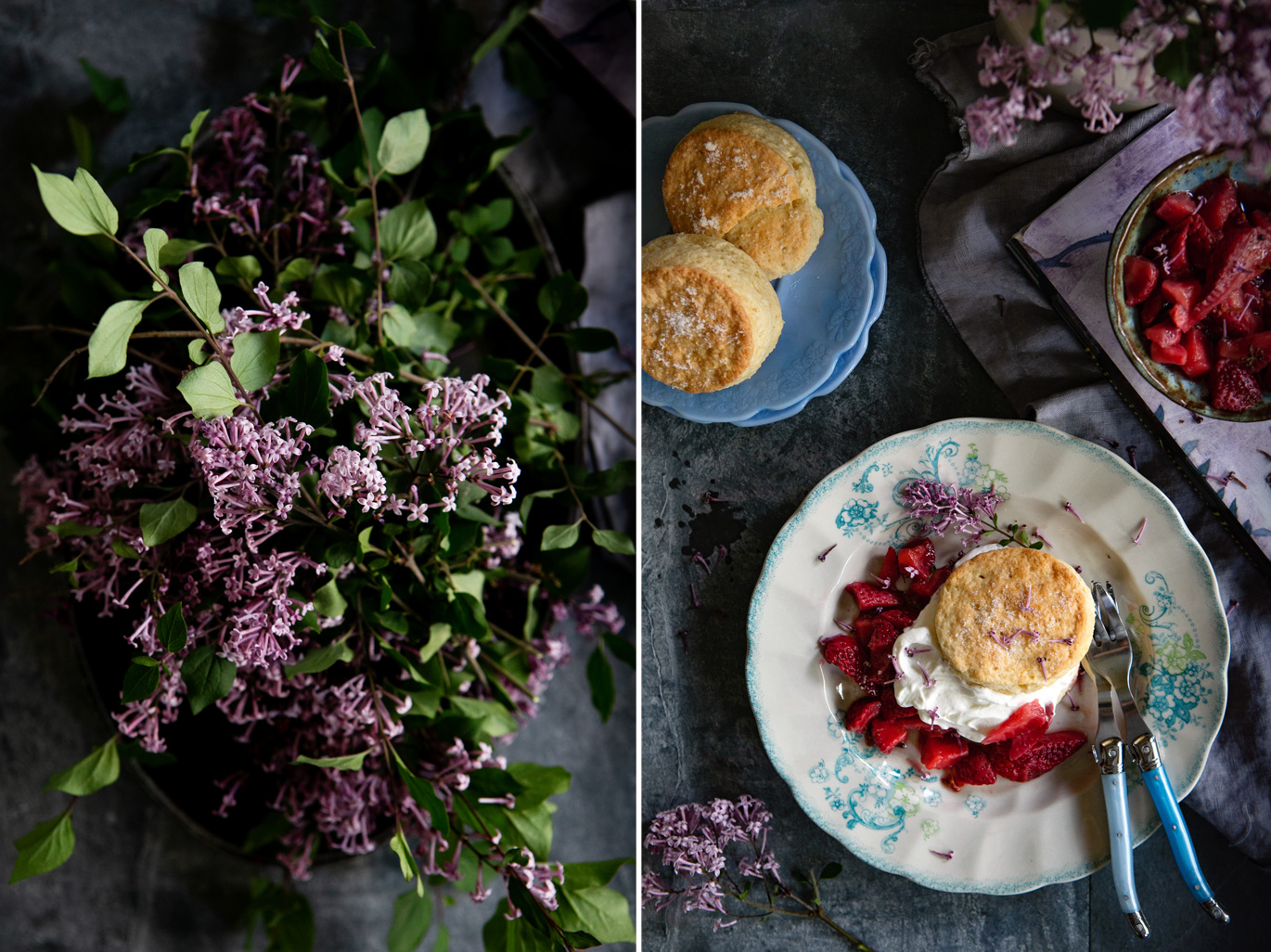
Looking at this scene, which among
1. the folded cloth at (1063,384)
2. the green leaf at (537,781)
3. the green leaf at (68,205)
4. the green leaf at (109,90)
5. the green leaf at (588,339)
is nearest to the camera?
the green leaf at (68,205)

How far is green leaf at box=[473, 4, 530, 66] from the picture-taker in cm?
80

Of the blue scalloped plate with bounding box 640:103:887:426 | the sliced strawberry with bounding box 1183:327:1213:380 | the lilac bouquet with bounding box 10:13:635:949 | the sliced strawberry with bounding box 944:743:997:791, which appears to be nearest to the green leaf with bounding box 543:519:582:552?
→ the lilac bouquet with bounding box 10:13:635:949

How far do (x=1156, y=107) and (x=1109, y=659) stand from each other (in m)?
0.36

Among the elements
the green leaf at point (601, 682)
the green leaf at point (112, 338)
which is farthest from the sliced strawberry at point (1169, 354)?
the green leaf at point (112, 338)

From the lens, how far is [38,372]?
879mm

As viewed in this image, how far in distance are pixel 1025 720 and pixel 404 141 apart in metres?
0.64

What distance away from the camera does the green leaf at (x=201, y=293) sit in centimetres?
45

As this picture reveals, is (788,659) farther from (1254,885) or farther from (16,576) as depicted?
(16,576)

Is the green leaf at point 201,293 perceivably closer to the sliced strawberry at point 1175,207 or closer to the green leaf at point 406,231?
the green leaf at point 406,231

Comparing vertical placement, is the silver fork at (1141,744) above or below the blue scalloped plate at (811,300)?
below

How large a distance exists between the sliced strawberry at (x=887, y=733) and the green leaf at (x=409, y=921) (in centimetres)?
41

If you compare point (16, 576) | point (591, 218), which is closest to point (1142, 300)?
point (591, 218)

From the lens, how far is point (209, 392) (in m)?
0.44

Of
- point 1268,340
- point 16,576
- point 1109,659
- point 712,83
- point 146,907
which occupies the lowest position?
point 146,907
